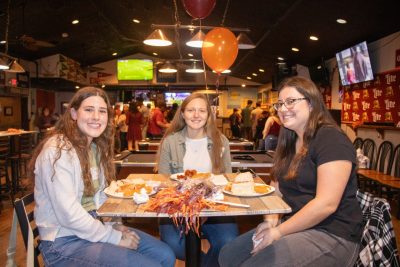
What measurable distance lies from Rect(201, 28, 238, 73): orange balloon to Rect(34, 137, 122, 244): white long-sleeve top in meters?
2.84

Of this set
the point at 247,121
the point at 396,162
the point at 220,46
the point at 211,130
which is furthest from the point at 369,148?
the point at 247,121

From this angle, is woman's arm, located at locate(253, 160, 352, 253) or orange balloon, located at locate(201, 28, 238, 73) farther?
orange balloon, located at locate(201, 28, 238, 73)

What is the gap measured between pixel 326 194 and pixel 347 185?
0.18m

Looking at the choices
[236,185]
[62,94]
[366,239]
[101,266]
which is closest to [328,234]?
[366,239]

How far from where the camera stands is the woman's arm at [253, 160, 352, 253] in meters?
1.77

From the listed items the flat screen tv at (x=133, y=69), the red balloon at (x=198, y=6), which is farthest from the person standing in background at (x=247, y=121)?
the red balloon at (x=198, y=6)

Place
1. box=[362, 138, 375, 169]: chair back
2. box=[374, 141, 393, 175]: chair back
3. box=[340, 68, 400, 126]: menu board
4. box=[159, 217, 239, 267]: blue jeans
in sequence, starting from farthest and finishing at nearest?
box=[362, 138, 375, 169]: chair back, box=[340, 68, 400, 126]: menu board, box=[374, 141, 393, 175]: chair back, box=[159, 217, 239, 267]: blue jeans

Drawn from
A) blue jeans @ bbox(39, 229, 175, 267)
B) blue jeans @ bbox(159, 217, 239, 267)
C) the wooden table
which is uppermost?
the wooden table

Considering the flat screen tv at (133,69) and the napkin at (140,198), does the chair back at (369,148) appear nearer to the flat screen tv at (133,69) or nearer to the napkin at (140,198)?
the napkin at (140,198)

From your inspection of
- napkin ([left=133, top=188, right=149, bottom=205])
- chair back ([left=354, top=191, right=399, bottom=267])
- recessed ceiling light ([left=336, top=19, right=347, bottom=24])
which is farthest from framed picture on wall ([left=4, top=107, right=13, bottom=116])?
chair back ([left=354, top=191, right=399, bottom=267])

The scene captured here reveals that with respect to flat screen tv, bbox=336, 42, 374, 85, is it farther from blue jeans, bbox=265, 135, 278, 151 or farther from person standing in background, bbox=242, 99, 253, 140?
person standing in background, bbox=242, 99, 253, 140

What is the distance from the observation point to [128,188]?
2109mm

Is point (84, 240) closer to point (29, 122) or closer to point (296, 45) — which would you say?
point (296, 45)

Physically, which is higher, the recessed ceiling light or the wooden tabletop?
the recessed ceiling light
